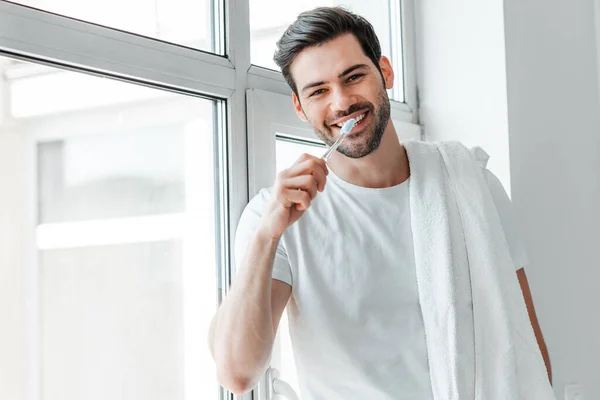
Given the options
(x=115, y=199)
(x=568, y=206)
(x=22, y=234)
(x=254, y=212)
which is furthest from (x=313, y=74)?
(x=568, y=206)

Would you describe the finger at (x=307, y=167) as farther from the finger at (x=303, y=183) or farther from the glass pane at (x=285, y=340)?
the glass pane at (x=285, y=340)

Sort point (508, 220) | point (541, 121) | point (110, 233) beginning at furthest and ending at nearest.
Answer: point (541, 121) → point (508, 220) → point (110, 233)

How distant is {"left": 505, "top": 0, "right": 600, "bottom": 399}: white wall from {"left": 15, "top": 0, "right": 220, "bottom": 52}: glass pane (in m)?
0.65

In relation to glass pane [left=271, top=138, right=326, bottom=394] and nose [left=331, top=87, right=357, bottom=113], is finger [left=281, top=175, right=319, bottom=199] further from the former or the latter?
glass pane [left=271, top=138, right=326, bottom=394]

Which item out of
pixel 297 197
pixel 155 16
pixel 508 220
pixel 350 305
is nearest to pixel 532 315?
pixel 508 220

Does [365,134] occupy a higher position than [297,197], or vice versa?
[365,134]

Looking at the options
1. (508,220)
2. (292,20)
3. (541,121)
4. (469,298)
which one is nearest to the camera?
(469,298)

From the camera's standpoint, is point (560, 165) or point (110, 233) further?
point (560, 165)

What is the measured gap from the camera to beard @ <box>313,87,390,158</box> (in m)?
1.23

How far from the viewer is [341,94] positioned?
4.00ft

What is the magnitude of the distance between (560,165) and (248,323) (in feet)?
2.97

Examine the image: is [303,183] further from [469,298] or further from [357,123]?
[469,298]

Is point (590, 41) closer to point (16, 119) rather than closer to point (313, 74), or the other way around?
point (313, 74)

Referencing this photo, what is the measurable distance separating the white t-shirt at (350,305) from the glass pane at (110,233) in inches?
4.9
